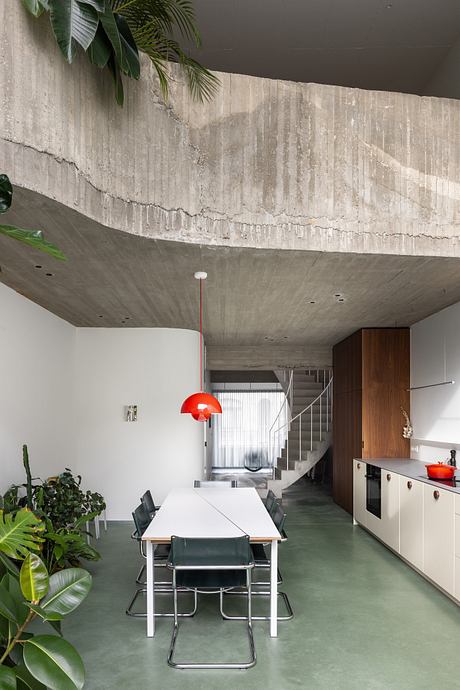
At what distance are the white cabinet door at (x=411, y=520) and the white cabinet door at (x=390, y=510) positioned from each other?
11cm

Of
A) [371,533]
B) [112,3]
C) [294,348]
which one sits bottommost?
[371,533]

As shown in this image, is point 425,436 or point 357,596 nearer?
point 357,596

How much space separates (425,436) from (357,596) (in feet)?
8.73

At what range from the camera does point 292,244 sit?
11.9ft

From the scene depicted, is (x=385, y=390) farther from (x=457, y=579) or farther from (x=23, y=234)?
(x=23, y=234)

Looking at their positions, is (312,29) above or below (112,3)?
above

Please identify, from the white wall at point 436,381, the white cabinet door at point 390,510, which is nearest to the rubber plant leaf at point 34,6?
the white wall at point 436,381

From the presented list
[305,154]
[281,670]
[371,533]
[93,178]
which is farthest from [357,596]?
[93,178]

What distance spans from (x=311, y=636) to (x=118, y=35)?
374 cm

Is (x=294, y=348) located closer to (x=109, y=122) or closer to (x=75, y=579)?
(x=109, y=122)

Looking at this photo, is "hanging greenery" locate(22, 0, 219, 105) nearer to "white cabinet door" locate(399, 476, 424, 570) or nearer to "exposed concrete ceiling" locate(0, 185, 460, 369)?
"exposed concrete ceiling" locate(0, 185, 460, 369)

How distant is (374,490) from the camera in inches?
243

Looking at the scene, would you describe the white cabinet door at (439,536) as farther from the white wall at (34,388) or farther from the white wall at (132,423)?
the white wall at (34,388)

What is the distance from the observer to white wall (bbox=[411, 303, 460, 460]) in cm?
561
